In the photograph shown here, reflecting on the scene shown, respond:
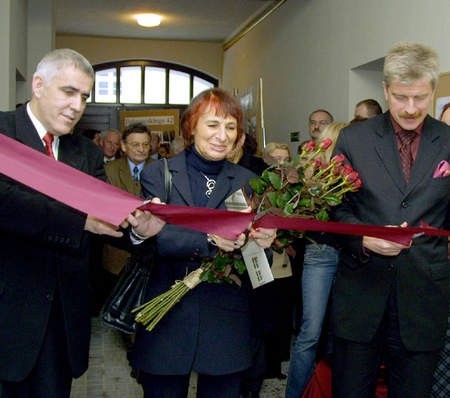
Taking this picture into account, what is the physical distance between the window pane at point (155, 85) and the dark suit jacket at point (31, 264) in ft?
40.7

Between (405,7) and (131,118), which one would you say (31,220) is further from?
(131,118)

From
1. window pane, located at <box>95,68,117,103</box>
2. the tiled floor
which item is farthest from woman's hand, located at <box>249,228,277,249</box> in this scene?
window pane, located at <box>95,68,117,103</box>

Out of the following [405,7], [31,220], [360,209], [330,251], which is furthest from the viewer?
[405,7]

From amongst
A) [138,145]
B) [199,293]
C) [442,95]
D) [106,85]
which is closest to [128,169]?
[138,145]

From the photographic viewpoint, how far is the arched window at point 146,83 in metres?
14.1

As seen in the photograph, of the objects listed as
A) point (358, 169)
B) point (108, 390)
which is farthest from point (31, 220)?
point (108, 390)

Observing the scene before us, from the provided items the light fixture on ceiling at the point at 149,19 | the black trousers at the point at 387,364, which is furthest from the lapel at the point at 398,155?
the light fixture on ceiling at the point at 149,19

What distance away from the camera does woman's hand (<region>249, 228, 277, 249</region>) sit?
2.17 metres

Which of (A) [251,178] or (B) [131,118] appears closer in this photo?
(A) [251,178]

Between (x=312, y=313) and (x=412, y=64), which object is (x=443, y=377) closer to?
(x=312, y=313)

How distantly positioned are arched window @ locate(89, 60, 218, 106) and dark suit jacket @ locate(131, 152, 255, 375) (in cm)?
1204

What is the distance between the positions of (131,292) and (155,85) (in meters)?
12.4

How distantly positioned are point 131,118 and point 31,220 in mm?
8108

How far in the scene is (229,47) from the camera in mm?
13625
